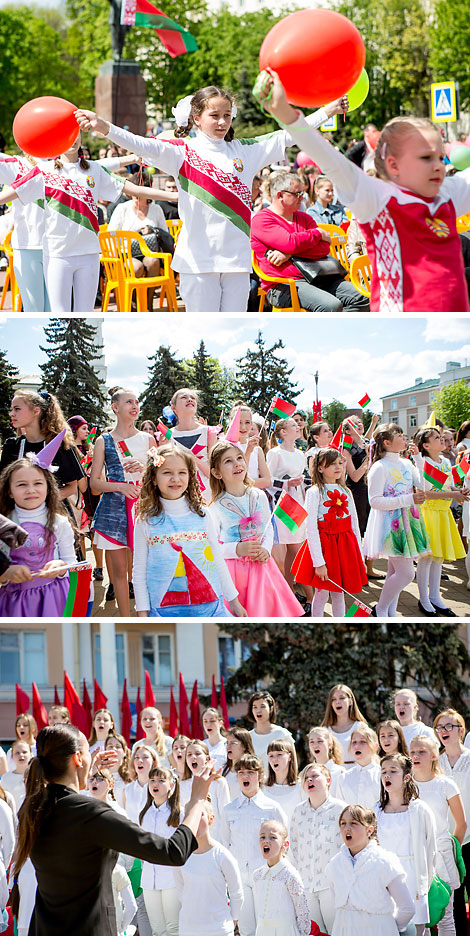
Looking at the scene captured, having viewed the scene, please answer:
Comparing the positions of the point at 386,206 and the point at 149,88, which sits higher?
the point at 149,88

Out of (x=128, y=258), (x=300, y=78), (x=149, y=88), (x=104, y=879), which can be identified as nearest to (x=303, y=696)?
(x=128, y=258)

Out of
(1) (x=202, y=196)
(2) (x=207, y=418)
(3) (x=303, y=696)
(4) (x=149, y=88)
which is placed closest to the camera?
(2) (x=207, y=418)

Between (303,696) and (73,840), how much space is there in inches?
256

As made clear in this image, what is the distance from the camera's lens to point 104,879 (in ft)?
12.2

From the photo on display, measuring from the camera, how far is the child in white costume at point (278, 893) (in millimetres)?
5141

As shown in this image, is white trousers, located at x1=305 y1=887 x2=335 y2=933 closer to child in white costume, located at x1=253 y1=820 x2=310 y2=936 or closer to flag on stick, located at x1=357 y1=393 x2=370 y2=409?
child in white costume, located at x1=253 y1=820 x2=310 y2=936

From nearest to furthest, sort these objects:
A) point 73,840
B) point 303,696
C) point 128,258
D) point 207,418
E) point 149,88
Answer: point 73,840, point 207,418, point 128,258, point 303,696, point 149,88

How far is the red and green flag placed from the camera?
502 centimetres

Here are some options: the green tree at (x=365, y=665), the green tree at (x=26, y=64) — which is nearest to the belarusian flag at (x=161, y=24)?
the green tree at (x=365, y=665)

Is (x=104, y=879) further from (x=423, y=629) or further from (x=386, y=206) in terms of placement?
(x=423, y=629)

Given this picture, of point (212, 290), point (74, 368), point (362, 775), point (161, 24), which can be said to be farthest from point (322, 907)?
point (161, 24)

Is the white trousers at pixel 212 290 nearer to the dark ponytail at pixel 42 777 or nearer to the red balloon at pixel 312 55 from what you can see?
the red balloon at pixel 312 55

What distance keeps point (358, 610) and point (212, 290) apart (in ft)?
6.07

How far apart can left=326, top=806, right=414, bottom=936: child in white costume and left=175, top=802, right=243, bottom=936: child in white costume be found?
20.2 inches
